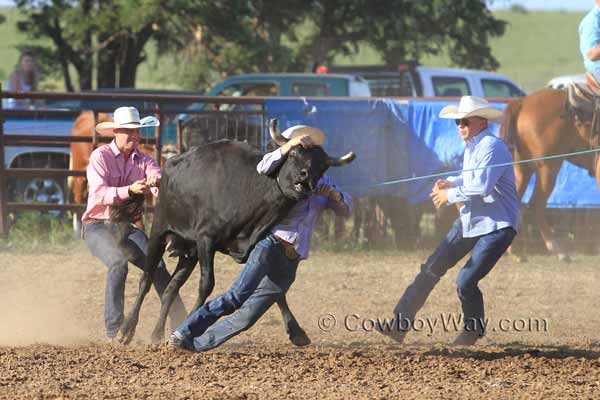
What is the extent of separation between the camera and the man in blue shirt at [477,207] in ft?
23.9

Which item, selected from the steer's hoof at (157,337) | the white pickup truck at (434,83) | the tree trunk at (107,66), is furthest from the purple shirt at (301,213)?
the tree trunk at (107,66)

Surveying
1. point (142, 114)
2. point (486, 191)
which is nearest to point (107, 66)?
point (142, 114)

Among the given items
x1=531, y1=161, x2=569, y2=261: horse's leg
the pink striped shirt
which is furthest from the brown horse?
the pink striped shirt

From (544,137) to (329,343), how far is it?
5.09m

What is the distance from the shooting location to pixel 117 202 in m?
7.55

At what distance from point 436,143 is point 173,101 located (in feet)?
10.1

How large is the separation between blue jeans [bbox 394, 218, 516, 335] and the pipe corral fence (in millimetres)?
5025

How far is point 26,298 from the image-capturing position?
9695mm

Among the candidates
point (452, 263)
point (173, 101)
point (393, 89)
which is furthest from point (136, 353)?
point (393, 89)

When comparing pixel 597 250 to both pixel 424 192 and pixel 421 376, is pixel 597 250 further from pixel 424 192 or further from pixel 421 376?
pixel 421 376

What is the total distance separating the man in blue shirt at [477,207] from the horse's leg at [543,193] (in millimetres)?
4916

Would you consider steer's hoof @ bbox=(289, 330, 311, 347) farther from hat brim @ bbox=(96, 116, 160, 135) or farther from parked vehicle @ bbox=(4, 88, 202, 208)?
parked vehicle @ bbox=(4, 88, 202, 208)

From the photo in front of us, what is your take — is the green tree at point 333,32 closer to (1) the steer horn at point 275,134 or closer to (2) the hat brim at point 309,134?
(2) the hat brim at point 309,134

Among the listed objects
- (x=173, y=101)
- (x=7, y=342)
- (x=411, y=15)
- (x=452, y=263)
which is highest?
(x=411, y=15)
